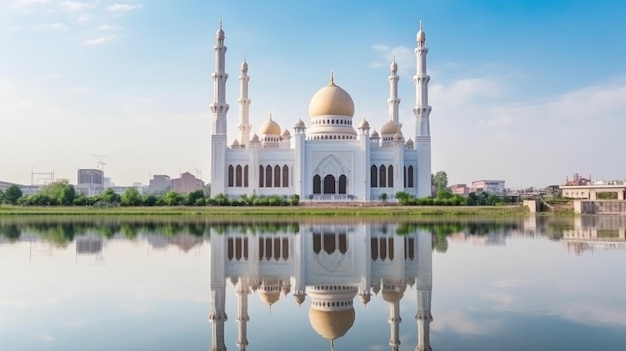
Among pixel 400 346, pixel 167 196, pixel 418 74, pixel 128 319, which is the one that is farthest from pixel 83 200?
pixel 400 346

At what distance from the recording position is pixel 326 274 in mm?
9680

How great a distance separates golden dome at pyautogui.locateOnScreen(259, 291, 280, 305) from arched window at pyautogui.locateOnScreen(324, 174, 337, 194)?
31.4 meters

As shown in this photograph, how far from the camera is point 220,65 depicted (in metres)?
38.7

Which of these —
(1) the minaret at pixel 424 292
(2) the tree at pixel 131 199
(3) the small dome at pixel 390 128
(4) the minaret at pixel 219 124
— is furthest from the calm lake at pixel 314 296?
(3) the small dome at pixel 390 128

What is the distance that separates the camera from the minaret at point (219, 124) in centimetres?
3841

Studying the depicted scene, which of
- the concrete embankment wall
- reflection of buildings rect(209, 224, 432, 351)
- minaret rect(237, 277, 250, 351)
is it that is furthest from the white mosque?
minaret rect(237, 277, 250, 351)

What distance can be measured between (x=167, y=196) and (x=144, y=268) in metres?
24.5

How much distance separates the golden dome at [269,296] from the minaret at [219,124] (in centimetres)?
3059

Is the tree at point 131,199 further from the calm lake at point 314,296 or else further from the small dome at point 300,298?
the small dome at point 300,298

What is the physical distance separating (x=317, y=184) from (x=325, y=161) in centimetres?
170

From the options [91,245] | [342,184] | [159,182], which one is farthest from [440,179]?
[159,182]

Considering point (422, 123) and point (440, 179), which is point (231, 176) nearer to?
point (422, 123)

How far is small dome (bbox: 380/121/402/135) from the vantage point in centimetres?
4222

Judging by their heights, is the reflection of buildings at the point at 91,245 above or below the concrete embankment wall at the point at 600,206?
below
